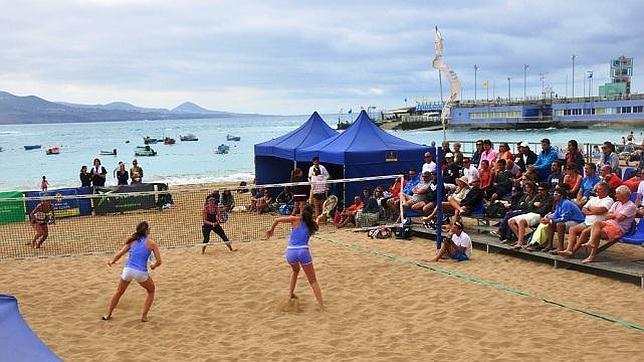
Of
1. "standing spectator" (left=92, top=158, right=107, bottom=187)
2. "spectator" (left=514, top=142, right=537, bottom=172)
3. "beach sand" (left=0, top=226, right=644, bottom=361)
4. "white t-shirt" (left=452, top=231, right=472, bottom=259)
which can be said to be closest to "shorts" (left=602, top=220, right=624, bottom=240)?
"beach sand" (left=0, top=226, right=644, bottom=361)

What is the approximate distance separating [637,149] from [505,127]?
214 feet

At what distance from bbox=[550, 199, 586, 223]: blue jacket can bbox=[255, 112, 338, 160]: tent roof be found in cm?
899

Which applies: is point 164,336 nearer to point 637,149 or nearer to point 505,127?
point 637,149

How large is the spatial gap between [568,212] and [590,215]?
327 millimetres

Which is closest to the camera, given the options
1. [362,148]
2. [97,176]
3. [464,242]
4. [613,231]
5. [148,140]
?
[613,231]

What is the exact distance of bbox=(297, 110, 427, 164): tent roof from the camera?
48.0 feet

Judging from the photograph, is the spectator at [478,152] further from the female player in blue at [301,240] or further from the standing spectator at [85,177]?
the standing spectator at [85,177]

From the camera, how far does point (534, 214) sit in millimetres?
10258

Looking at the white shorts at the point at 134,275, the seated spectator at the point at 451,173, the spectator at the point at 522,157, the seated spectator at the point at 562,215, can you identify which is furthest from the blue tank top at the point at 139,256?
the spectator at the point at 522,157

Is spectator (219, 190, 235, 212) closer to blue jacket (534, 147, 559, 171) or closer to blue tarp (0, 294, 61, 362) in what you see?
blue jacket (534, 147, 559, 171)

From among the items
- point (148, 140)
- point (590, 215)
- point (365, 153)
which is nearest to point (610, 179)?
point (590, 215)

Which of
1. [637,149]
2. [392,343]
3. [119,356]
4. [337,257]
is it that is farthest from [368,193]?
[637,149]

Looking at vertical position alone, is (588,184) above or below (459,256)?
above

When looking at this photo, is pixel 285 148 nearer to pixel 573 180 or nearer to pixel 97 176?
pixel 97 176
